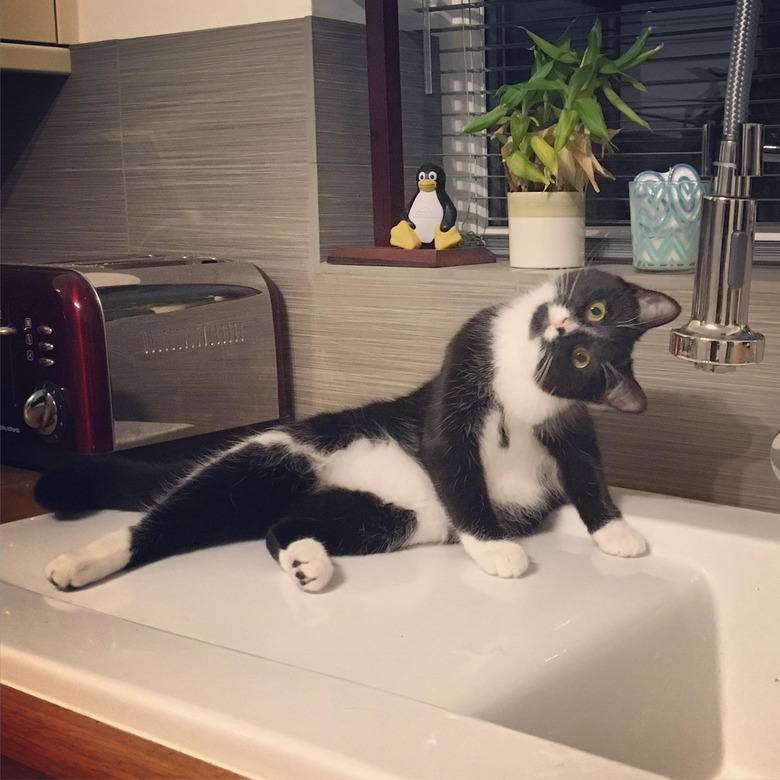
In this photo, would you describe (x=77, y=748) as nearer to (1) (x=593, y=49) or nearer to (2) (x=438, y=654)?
(2) (x=438, y=654)

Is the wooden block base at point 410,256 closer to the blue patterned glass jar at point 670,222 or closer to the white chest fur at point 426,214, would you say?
the white chest fur at point 426,214

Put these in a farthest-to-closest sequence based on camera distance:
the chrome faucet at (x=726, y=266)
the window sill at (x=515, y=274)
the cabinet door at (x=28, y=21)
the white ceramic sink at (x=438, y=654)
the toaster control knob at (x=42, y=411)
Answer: the cabinet door at (x=28, y=21) < the toaster control knob at (x=42, y=411) < the window sill at (x=515, y=274) < the chrome faucet at (x=726, y=266) < the white ceramic sink at (x=438, y=654)

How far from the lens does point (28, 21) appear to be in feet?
4.48

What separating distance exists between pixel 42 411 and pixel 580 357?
0.62 m

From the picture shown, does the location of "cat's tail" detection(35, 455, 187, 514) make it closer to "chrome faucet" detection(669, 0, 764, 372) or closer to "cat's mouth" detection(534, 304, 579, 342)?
"cat's mouth" detection(534, 304, 579, 342)

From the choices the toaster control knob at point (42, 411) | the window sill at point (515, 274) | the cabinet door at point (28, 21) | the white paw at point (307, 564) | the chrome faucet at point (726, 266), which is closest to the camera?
the chrome faucet at point (726, 266)

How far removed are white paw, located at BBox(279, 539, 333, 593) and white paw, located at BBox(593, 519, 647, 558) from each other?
254mm

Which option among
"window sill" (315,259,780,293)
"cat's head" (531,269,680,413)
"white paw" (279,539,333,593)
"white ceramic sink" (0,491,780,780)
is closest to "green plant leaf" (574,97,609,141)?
"window sill" (315,259,780,293)

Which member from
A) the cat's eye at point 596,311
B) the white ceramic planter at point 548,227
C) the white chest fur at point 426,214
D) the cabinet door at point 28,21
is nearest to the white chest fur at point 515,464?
the cat's eye at point 596,311

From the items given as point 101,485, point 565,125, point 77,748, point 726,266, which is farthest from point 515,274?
point 77,748

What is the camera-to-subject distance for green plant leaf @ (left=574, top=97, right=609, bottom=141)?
1.05 m

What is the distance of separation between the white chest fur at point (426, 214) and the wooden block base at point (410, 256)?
36mm

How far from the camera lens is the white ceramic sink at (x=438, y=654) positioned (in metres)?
0.55

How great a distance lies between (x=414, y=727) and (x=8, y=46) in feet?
3.63
